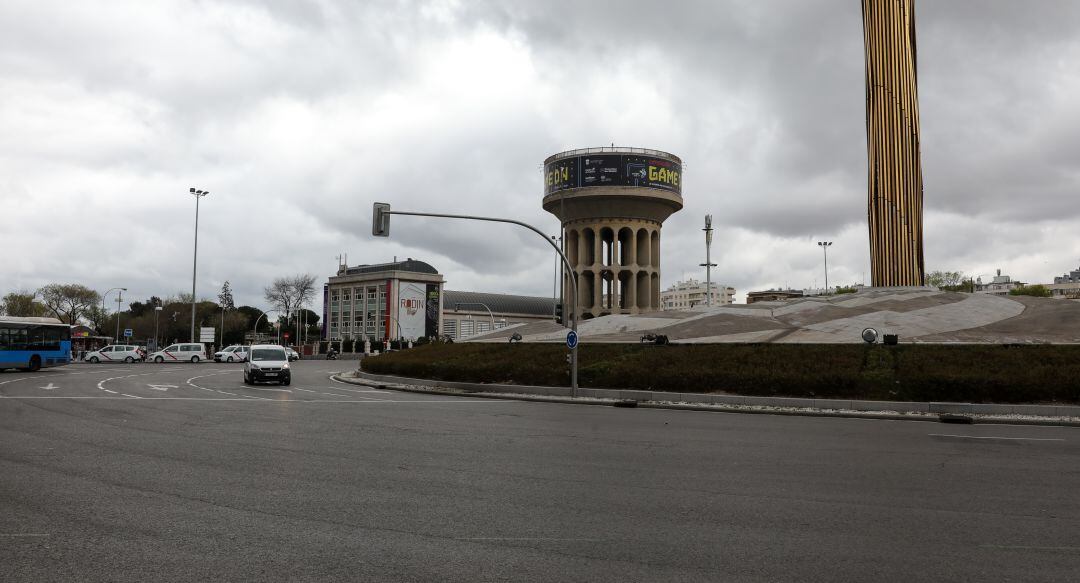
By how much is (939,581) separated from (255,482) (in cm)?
678

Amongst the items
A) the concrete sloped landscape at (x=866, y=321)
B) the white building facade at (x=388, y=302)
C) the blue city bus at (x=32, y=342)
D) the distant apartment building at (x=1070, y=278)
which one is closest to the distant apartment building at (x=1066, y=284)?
the distant apartment building at (x=1070, y=278)

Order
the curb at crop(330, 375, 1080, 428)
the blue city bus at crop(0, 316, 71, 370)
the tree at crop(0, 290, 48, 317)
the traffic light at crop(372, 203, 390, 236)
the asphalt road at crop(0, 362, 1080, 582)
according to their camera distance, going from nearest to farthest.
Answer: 1. the asphalt road at crop(0, 362, 1080, 582)
2. the curb at crop(330, 375, 1080, 428)
3. the traffic light at crop(372, 203, 390, 236)
4. the blue city bus at crop(0, 316, 71, 370)
5. the tree at crop(0, 290, 48, 317)

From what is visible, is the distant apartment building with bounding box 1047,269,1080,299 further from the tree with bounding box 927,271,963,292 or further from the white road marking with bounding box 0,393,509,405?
the white road marking with bounding box 0,393,509,405

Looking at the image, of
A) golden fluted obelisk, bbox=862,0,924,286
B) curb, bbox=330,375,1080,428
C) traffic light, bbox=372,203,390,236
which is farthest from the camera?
golden fluted obelisk, bbox=862,0,924,286

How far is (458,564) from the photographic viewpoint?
5.29 metres

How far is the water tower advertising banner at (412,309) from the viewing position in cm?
11381

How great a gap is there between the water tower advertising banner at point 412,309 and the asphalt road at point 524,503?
3930 inches

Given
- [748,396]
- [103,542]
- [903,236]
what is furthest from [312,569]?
[903,236]

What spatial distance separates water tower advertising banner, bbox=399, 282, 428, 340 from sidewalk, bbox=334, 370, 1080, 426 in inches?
3510

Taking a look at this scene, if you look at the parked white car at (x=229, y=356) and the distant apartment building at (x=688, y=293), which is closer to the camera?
the parked white car at (x=229, y=356)

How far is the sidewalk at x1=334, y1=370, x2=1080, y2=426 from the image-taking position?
18500mm

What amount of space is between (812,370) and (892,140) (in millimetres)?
32470

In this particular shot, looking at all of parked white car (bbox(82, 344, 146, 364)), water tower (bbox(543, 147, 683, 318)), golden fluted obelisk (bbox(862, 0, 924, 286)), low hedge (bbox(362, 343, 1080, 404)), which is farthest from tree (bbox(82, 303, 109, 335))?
golden fluted obelisk (bbox(862, 0, 924, 286))

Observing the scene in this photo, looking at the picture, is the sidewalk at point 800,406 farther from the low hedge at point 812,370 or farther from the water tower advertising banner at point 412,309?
the water tower advertising banner at point 412,309
